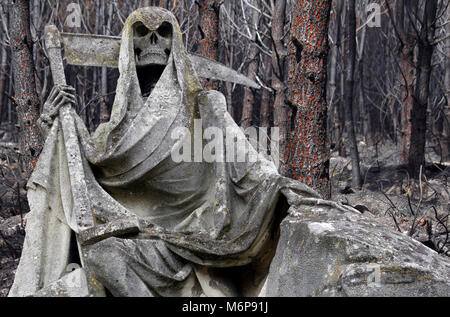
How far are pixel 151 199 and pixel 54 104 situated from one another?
Result: 43.0 inches

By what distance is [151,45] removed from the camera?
16.1 feet

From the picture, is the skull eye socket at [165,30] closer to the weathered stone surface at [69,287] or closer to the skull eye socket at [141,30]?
the skull eye socket at [141,30]

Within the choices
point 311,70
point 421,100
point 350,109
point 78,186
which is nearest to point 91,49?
point 78,186

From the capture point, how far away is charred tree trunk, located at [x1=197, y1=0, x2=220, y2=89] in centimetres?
819

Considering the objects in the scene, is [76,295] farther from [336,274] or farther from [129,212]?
[336,274]

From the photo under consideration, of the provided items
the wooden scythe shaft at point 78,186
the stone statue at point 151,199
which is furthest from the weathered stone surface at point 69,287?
the wooden scythe shaft at point 78,186

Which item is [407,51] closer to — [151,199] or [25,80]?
[25,80]

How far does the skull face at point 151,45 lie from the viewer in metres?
4.87

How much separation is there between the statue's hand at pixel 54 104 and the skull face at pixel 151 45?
0.66 metres

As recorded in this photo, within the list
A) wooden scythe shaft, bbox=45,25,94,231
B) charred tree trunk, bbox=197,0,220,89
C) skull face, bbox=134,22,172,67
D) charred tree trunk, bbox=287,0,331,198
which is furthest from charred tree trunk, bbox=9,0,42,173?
charred tree trunk, bbox=287,0,331,198

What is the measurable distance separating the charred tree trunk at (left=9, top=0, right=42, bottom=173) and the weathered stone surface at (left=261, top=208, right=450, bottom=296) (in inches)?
189

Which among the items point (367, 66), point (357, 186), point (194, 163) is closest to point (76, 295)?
point (194, 163)

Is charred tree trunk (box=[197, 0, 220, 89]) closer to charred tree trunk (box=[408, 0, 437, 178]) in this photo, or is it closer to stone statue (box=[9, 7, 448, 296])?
stone statue (box=[9, 7, 448, 296])

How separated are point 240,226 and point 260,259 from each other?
27 centimetres
